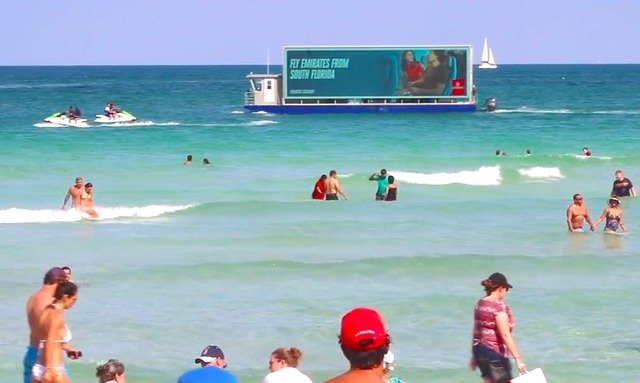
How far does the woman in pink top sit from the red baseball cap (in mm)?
4192

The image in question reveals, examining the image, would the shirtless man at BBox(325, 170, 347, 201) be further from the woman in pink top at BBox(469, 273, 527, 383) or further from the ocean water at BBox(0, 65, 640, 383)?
the woman in pink top at BBox(469, 273, 527, 383)

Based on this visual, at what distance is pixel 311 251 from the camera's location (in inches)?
719

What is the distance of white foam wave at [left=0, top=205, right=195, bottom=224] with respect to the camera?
22.2 metres

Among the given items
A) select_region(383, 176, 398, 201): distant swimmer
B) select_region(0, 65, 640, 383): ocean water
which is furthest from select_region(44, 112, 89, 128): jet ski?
select_region(383, 176, 398, 201): distant swimmer

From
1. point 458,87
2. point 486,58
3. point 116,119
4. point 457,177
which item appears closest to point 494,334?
point 457,177

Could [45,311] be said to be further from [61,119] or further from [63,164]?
[61,119]

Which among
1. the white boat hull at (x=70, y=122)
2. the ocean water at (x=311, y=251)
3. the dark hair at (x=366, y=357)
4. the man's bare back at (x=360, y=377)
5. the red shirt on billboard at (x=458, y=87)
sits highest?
the red shirt on billboard at (x=458, y=87)

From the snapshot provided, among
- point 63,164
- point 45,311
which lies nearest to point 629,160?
point 63,164

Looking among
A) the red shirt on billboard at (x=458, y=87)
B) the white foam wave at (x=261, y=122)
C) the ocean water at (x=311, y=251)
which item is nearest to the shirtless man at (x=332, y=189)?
the ocean water at (x=311, y=251)

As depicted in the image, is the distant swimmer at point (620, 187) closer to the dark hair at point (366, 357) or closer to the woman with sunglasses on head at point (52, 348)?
the woman with sunglasses on head at point (52, 348)

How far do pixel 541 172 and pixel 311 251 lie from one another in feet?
52.2

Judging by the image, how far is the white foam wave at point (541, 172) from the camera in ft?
106

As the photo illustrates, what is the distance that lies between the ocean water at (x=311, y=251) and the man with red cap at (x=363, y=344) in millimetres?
6276

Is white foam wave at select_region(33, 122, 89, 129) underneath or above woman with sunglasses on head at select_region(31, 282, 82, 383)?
above
